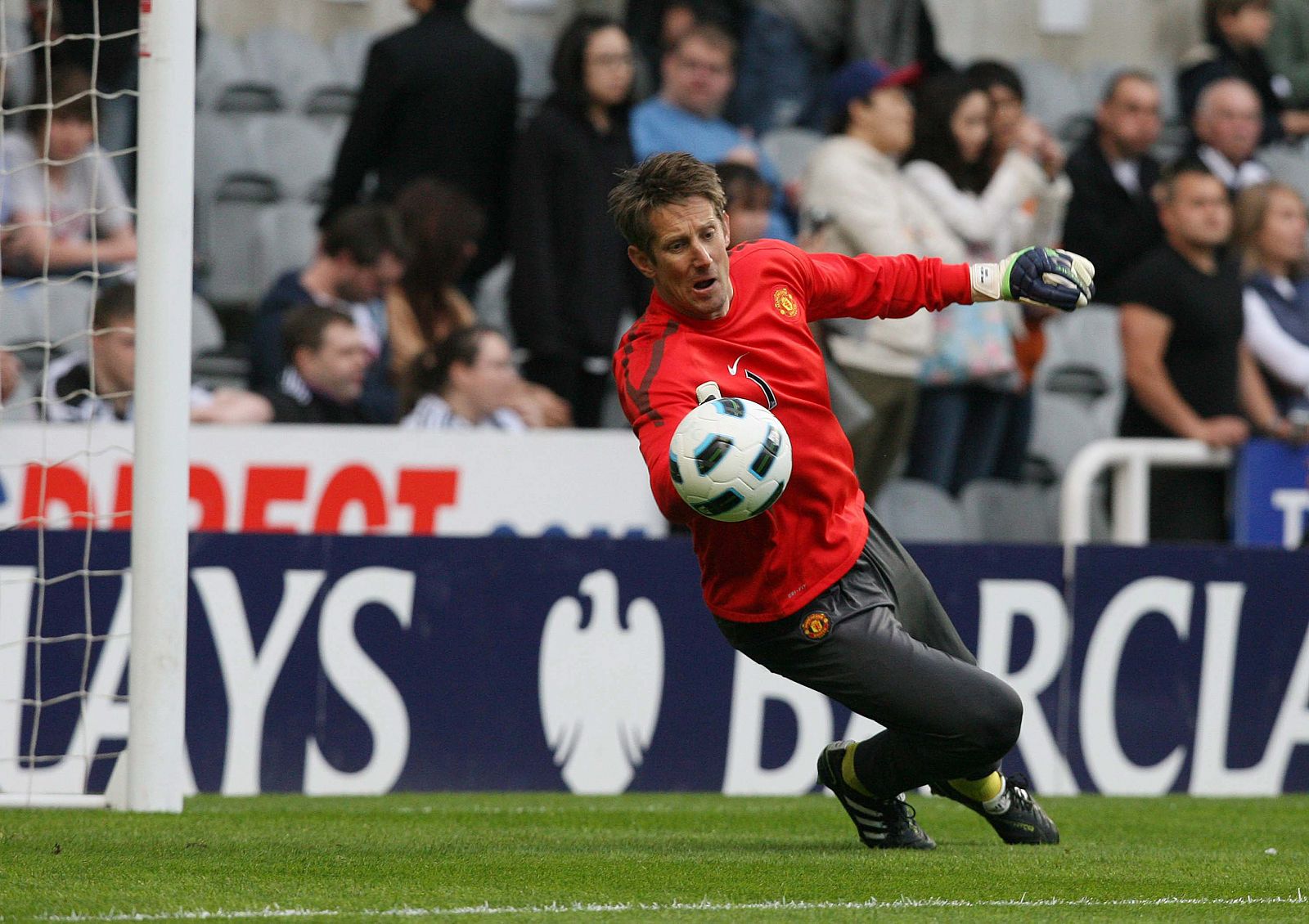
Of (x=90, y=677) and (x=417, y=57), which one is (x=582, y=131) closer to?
(x=417, y=57)

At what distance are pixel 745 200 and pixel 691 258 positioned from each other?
3697 millimetres

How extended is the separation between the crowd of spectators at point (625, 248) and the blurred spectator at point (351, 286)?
0.01 metres

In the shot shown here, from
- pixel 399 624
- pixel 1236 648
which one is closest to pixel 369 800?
pixel 399 624

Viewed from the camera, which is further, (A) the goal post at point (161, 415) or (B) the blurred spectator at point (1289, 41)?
(B) the blurred spectator at point (1289, 41)

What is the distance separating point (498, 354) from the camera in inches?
341

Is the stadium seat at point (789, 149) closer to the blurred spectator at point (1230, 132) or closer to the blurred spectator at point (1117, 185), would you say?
the blurred spectator at point (1117, 185)

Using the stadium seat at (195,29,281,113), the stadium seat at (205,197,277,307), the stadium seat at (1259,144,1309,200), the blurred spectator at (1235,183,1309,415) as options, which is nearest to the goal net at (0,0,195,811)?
the stadium seat at (205,197,277,307)

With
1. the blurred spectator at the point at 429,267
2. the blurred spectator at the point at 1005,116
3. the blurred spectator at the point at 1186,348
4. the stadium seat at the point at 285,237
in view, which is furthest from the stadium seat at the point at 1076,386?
the stadium seat at the point at 285,237

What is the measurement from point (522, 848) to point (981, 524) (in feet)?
14.7

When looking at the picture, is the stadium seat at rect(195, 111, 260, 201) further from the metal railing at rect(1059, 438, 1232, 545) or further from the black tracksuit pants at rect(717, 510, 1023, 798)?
the black tracksuit pants at rect(717, 510, 1023, 798)

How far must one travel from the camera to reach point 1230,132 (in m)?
10.9

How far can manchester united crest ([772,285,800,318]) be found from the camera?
204 inches

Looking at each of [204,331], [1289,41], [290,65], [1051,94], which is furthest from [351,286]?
[1289,41]

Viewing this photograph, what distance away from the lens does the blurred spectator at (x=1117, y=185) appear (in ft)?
34.5
